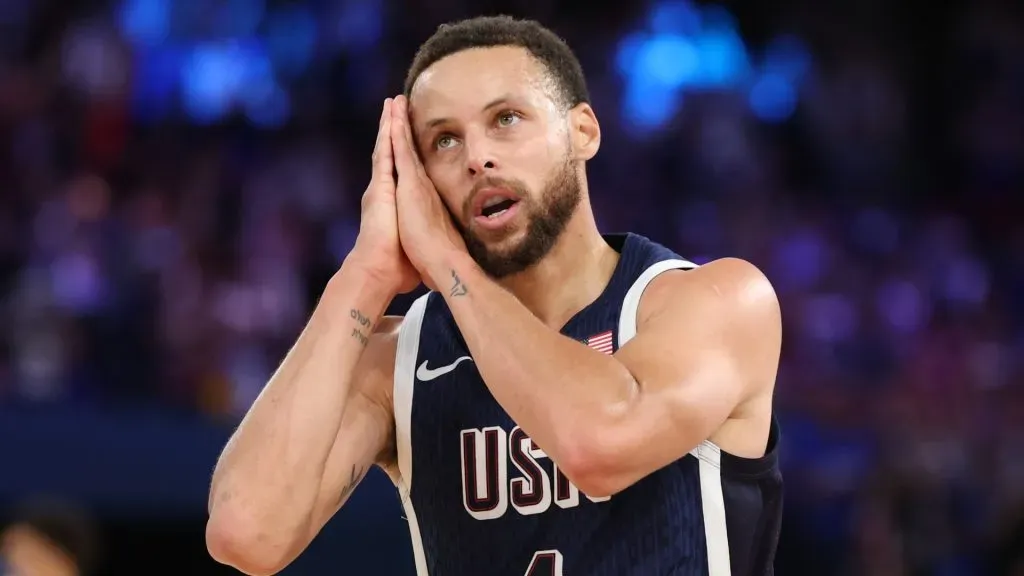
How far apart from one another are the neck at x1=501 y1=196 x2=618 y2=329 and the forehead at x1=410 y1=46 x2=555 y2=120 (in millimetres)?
389

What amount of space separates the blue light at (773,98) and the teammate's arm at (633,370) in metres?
9.12

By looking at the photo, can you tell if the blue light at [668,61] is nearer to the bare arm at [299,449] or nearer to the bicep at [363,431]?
the bicep at [363,431]

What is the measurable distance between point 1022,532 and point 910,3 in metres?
8.05

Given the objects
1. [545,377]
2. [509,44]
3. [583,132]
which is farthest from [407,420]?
[509,44]

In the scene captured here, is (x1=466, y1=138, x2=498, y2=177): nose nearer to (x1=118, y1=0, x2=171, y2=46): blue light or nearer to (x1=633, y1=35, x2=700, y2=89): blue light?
(x1=118, y1=0, x2=171, y2=46): blue light

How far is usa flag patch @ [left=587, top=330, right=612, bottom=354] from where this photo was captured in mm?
3643

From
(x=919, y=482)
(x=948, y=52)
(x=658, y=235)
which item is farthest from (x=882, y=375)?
(x=948, y=52)

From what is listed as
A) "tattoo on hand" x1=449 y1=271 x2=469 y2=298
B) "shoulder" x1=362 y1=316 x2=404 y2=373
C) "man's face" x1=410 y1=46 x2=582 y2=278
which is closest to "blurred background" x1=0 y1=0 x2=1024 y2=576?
"shoulder" x1=362 y1=316 x2=404 y2=373

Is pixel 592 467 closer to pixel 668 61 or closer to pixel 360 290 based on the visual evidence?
pixel 360 290

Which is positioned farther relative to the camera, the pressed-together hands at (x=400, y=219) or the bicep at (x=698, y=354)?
the pressed-together hands at (x=400, y=219)

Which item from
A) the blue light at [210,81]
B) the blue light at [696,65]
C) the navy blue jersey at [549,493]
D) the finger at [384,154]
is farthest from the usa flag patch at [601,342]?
the blue light at [696,65]

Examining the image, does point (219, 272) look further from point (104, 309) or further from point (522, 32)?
point (522, 32)

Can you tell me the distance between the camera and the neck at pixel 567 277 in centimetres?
387

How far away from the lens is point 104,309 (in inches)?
363
